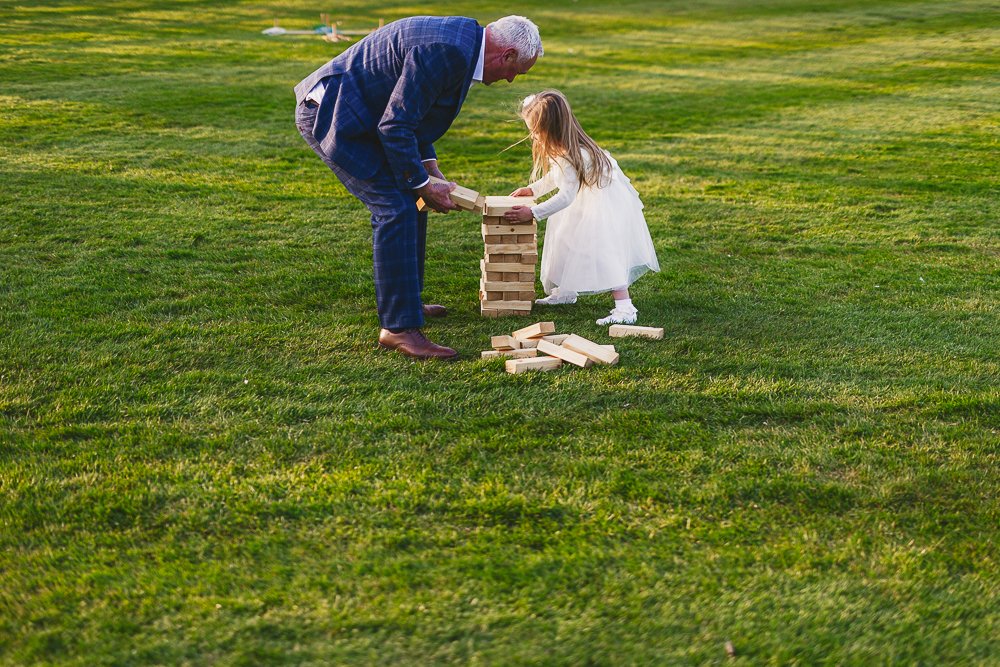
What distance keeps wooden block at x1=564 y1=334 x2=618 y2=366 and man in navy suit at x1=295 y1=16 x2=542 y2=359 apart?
0.62 m

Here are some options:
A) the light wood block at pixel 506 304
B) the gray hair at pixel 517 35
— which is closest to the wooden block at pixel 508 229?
the light wood block at pixel 506 304

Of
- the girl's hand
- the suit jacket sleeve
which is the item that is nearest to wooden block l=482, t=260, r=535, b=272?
the girl's hand

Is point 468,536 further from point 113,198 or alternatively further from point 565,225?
point 113,198

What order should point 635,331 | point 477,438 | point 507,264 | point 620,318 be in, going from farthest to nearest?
1. point 507,264
2. point 620,318
3. point 635,331
4. point 477,438

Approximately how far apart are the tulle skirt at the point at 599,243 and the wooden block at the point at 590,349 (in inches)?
25.7

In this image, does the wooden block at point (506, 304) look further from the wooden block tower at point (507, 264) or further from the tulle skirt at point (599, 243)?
the tulle skirt at point (599, 243)

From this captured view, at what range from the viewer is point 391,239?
15.9 feet

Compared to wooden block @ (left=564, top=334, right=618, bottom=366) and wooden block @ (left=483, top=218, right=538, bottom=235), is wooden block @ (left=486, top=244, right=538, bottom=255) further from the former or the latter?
wooden block @ (left=564, top=334, right=618, bottom=366)

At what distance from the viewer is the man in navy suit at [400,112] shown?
14.9 feet

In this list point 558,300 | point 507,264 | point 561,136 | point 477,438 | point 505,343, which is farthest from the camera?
point 558,300

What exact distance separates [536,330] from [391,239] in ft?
3.07

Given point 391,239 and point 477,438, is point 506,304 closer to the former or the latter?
point 391,239

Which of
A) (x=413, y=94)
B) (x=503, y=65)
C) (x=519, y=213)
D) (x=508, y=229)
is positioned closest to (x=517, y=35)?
(x=503, y=65)

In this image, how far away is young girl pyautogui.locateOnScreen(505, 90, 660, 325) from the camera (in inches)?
215
